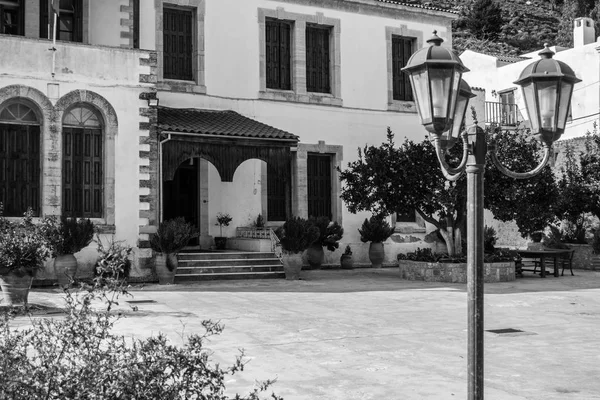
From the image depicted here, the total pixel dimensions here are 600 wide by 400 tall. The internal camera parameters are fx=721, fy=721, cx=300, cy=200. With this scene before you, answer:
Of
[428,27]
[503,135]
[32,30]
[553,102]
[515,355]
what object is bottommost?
[515,355]

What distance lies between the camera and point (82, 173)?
1546 cm

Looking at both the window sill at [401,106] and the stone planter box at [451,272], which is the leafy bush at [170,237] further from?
the window sill at [401,106]

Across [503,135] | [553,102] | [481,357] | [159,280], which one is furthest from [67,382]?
[503,135]

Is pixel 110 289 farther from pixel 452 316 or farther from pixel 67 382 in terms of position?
pixel 452 316

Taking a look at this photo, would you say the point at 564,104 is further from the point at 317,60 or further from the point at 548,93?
the point at 317,60

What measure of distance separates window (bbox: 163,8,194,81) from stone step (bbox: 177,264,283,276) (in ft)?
17.9

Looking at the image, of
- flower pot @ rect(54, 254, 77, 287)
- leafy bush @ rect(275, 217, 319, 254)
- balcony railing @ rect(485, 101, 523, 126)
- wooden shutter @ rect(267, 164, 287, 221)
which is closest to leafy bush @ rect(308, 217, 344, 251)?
wooden shutter @ rect(267, 164, 287, 221)

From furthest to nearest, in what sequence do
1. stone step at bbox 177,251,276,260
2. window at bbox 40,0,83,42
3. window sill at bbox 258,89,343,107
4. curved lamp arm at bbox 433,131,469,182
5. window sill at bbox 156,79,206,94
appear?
1. window sill at bbox 258,89,343,107
2. window sill at bbox 156,79,206,94
3. window at bbox 40,0,83,42
4. stone step at bbox 177,251,276,260
5. curved lamp arm at bbox 433,131,469,182

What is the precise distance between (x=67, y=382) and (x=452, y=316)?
28.0ft

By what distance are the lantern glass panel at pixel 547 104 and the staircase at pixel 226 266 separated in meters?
12.1

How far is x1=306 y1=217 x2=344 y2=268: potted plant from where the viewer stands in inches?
775

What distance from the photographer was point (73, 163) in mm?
15375

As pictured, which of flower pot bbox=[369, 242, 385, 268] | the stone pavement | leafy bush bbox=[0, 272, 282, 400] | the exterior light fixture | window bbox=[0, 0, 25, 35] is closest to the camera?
leafy bush bbox=[0, 272, 282, 400]

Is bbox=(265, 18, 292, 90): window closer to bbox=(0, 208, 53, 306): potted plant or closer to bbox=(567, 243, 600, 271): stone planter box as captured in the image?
bbox=(567, 243, 600, 271): stone planter box
